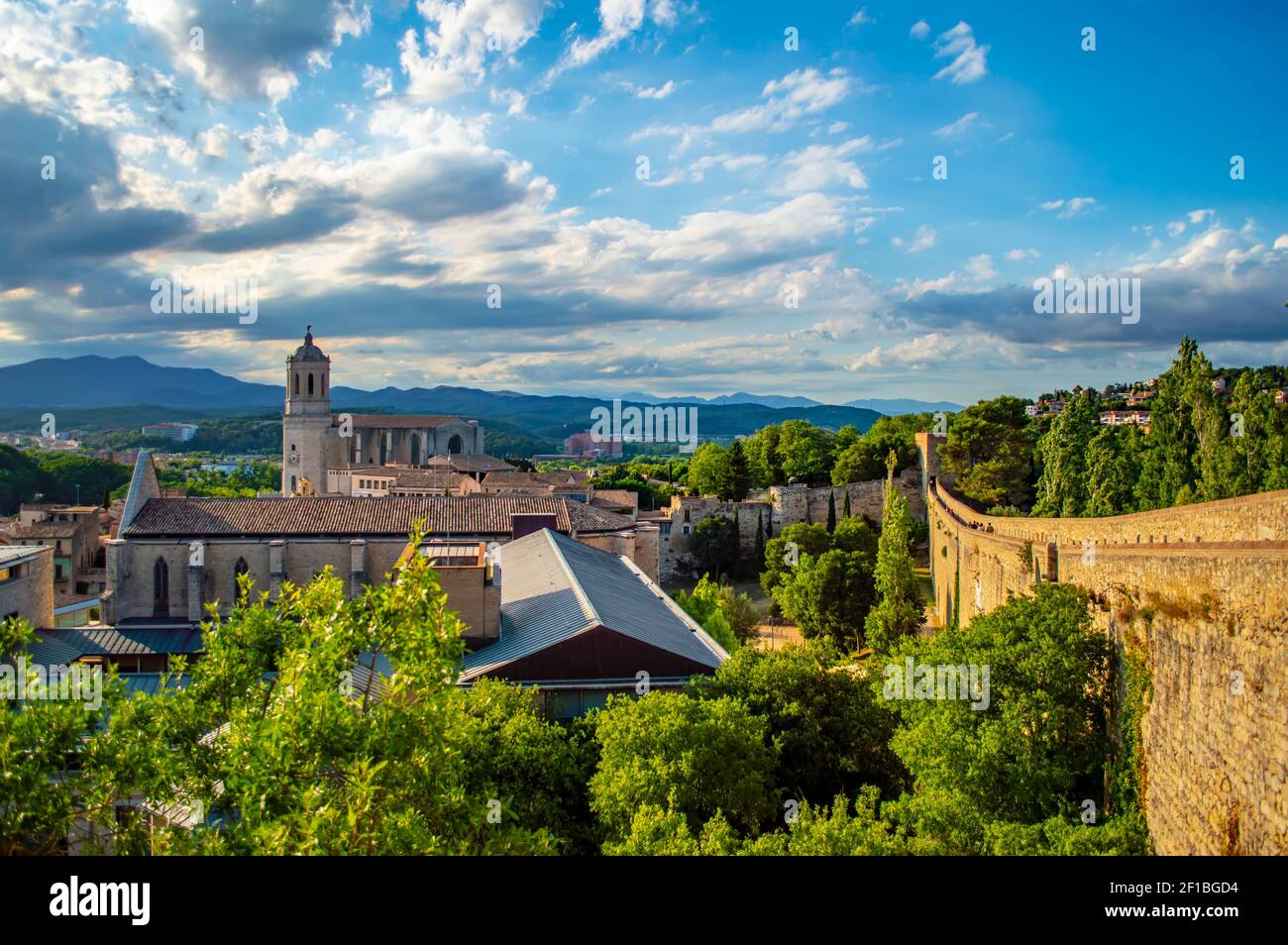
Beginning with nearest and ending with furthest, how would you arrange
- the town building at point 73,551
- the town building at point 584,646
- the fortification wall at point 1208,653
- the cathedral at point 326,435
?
the fortification wall at point 1208,653 → the town building at point 584,646 → the town building at point 73,551 → the cathedral at point 326,435

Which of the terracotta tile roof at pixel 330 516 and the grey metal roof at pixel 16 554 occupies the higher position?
the terracotta tile roof at pixel 330 516

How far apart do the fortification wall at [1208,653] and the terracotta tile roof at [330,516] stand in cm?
2427

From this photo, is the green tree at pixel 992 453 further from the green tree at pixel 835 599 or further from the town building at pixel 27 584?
the town building at pixel 27 584

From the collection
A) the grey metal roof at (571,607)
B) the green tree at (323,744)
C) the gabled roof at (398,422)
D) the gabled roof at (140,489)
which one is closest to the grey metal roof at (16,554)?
the gabled roof at (140,489)

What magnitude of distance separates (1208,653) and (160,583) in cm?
3465

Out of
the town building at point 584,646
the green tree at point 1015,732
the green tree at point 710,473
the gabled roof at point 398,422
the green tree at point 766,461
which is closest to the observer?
the green tree at point 1015,732

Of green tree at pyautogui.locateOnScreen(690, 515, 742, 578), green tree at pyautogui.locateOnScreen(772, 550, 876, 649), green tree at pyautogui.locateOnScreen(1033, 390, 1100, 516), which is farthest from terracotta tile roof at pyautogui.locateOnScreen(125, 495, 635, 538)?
green tree at pyautogui.locateOnScreen(690, 515, 742, 578)

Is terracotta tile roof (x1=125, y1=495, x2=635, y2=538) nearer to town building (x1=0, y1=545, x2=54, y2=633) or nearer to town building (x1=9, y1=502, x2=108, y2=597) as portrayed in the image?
town building (x1=0, y1=545, x2=54, y2=633)

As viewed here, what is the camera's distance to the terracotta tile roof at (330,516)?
1405 inches

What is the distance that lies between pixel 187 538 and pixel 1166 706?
3333 cm

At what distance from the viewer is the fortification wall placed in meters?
9.12

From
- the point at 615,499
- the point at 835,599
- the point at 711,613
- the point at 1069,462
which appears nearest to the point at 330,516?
the point at 711,613
